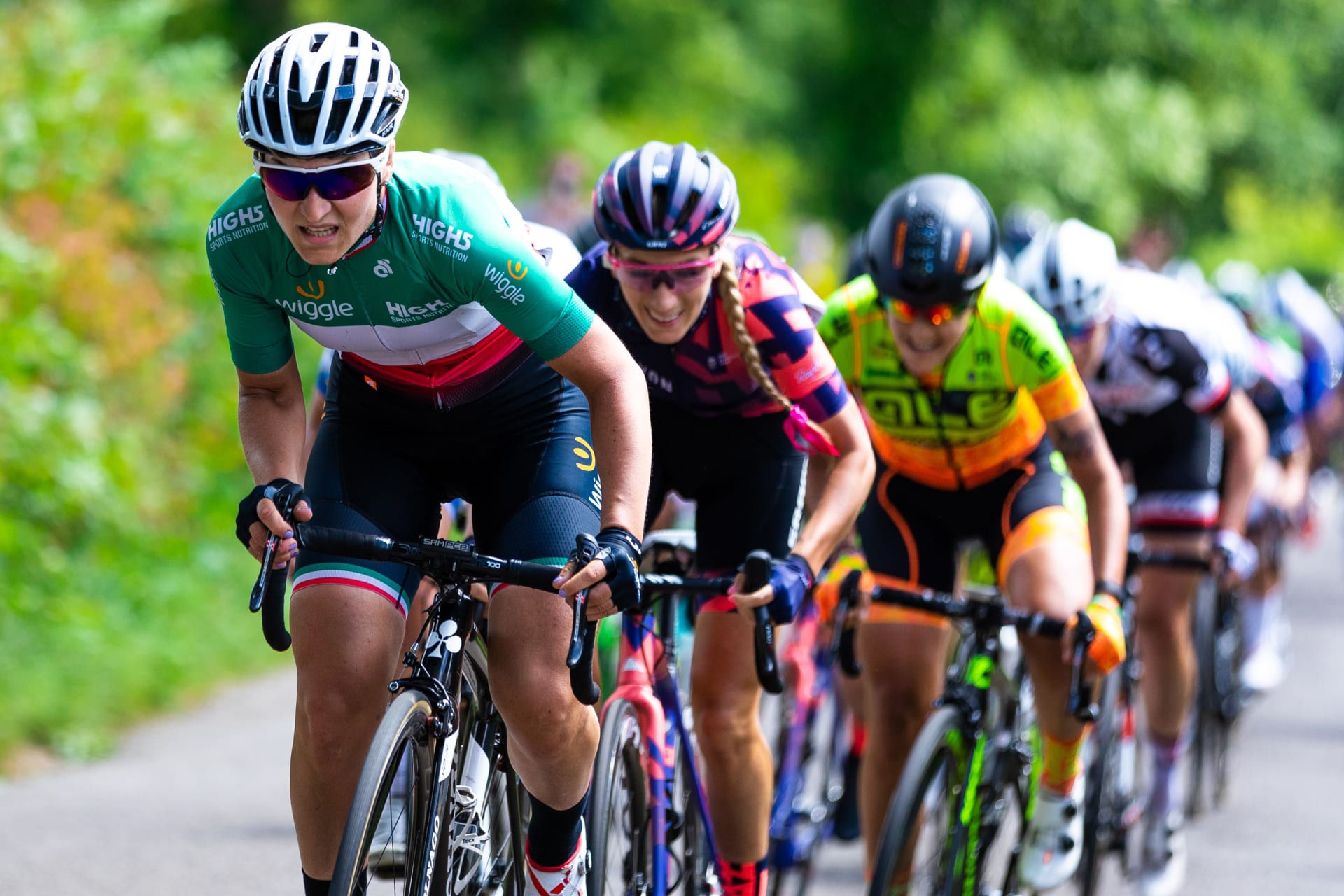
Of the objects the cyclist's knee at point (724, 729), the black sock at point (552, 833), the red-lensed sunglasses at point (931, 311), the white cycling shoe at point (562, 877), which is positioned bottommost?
the white cycling shoe at point (562, 877)

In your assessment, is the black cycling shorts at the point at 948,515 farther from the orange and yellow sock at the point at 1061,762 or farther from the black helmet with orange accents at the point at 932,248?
the black helmet with orange accents at the point at 932,248

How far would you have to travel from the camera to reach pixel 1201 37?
2628cm

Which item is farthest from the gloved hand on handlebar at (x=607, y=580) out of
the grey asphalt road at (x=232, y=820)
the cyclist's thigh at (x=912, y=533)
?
the grey asphalt road at (x=232, y=820)

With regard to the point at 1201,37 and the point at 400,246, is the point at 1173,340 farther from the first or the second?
the point at 1201,37

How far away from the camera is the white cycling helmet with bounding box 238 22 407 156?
3438 mm

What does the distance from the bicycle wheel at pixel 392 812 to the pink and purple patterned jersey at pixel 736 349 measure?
136 cm

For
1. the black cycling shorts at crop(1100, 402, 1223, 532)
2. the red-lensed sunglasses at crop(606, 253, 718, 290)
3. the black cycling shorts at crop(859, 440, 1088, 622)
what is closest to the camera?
the red-lensed sunglasses at crop(606, 253, 718, 290)

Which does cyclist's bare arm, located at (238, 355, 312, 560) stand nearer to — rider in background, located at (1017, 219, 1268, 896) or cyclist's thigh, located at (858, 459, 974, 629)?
cyclist's thigh, located at (858, 459, 974, 629)

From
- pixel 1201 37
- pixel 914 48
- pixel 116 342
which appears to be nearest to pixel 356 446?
pixel 116 342

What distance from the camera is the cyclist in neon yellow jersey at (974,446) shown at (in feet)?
16.3

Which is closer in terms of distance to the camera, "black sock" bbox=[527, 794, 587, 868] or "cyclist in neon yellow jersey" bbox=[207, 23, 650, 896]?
"cyclist in neon yellow jersey" bbox=[207, 23, 650, 896]

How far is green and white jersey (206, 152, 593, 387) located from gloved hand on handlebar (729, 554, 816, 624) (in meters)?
0.77

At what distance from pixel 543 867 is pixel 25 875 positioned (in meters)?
2.49

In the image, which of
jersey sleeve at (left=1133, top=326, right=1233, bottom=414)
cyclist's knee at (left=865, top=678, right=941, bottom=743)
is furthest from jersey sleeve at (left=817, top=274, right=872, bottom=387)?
jersey sleeve at (left=1133, top=326, right=1233, bottom=414)
